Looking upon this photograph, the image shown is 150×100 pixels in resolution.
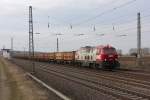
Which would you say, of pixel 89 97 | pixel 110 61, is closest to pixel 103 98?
pixel 89 97

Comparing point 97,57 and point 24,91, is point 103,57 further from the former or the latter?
point 24,91

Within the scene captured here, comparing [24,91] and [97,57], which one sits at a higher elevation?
[97,57]

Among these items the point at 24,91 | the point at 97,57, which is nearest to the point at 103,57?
the point at 97,57

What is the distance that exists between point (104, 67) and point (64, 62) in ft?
105

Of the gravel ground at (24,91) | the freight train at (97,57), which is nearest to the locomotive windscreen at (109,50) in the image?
the freight train at (97,57)

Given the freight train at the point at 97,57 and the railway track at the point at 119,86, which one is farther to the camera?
the freight train at the point at 97,57

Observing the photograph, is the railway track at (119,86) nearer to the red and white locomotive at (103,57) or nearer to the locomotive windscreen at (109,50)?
A: the red and white locomotive at (103,57)

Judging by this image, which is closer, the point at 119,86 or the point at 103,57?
the point at 119,86

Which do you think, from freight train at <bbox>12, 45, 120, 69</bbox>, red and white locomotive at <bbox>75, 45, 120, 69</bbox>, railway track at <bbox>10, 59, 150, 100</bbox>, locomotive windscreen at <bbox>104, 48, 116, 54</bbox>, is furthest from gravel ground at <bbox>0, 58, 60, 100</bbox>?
locomotive windscreen at <bbox>104, 48, 116, 54</bbox>

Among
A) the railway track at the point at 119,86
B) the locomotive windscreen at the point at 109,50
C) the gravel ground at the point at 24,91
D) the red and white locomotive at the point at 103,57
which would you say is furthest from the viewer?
the locomotive windscreen at the point at 109,50

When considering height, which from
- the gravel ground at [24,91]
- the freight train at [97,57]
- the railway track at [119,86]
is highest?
the freight train at [97,57]

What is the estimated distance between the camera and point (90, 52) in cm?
5031

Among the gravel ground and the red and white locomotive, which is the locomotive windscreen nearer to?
the red and white locomotive

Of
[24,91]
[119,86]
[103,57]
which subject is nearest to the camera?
[119,86]
